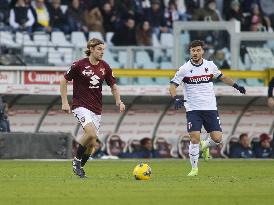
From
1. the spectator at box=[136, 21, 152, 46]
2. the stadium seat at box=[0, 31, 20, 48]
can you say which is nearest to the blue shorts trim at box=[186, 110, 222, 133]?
the stadium seat at box=[0, 31, 20, 48]

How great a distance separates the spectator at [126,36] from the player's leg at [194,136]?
12.6 metres

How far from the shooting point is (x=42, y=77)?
1201 inches

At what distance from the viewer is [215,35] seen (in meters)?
Result: 30.9

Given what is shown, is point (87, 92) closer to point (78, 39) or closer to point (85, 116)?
point (85, 116)

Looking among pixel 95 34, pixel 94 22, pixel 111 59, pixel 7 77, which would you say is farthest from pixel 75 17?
pixel 7 77

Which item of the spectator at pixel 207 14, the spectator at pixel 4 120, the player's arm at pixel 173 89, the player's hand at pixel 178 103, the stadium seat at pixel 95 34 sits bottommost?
the spectator at pixel 4 120

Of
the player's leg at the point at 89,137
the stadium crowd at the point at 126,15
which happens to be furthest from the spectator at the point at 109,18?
the player's leg at the point at 89,137

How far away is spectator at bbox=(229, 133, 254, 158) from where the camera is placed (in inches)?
1274

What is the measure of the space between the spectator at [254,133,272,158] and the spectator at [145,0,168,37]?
14.6ft

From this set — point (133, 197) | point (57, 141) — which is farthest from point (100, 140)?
point (133, 197)

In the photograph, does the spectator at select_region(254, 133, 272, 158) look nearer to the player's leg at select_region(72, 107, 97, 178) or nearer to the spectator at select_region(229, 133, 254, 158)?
the spectator at select_region(229, 133, 254, 158)

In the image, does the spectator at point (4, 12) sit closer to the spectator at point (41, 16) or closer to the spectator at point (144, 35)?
the spectator at point (41, 16)

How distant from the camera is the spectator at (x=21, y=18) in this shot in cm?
3125

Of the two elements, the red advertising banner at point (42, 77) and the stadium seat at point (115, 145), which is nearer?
the red advertising banner at point (42, 77)
